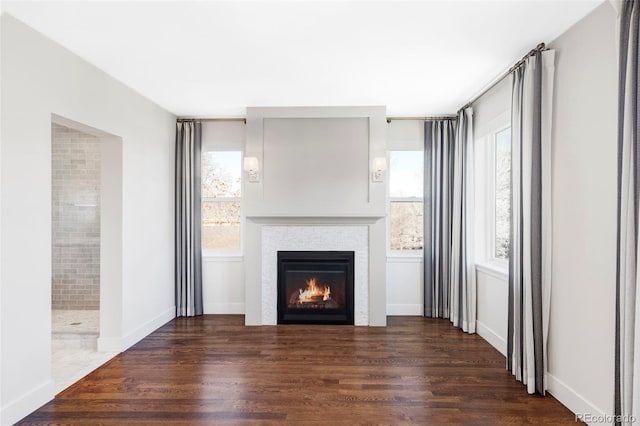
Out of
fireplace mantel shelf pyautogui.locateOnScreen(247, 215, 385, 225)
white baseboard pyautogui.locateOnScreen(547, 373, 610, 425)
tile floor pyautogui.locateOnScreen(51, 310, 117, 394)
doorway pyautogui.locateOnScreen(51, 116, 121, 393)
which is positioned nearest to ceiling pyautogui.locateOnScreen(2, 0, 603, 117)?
fireplace mantel shelf pyautogui.locateOnScreen(247, 215, 385, 225)

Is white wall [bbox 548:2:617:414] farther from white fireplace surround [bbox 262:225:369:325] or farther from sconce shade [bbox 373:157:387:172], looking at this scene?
white fireplace surround [bbox 262:225:369:325]

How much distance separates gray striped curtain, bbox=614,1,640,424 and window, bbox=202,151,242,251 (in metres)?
4.08

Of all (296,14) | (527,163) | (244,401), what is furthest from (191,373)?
(527,163)

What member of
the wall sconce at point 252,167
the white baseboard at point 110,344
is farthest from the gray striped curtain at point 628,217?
the white baseboard at point 110,344

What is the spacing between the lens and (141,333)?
154 inches

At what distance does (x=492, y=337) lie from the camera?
3.73m

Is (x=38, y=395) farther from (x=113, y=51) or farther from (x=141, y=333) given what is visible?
(x=113, y=51)

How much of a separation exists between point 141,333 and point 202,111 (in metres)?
2.64

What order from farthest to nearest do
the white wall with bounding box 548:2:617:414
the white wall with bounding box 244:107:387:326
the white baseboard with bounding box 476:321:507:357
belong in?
the white wall with bounding box 244:107:387:326, the white baseboard with bounding box 476:321:507:357, the white wall with bounding box 548:2:617:414

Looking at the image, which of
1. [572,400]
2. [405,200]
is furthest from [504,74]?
[572,400]

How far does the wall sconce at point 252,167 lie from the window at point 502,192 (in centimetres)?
269

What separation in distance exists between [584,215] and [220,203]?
13.3 feet

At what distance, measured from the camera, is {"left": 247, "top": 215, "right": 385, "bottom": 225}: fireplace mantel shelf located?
14.5 ft

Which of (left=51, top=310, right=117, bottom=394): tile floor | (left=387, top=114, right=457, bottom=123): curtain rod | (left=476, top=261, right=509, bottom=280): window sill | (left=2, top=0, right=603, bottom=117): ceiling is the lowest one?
(left=51, top=310, right=117, bottom=394): tile floor
